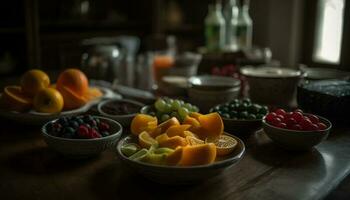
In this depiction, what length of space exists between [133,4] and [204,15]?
1.88 ft

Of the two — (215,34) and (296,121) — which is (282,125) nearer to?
(296,121)

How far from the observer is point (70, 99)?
112 cm

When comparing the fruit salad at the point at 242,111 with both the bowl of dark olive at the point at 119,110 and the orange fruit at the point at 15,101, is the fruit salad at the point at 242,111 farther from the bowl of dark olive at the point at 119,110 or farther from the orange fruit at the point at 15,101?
the orange fruit at the point at 15,101

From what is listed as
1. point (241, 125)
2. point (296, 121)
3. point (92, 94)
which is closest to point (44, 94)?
point (92, 94)

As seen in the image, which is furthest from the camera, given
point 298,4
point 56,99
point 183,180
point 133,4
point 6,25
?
point 133,4

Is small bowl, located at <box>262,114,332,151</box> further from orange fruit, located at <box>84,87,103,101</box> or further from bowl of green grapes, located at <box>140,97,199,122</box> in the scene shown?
orange fruit, located at <box>84,87,103,101</box>

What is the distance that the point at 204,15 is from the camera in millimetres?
3207

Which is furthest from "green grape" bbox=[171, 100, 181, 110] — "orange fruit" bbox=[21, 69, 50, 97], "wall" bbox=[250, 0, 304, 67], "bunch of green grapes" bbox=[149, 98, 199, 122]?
"wall" bbox=[250, 0, 304, 67]

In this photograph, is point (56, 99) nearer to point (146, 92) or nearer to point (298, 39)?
point (146, 92)

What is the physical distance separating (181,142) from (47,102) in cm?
43

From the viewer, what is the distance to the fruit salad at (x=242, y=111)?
1026 millimetres

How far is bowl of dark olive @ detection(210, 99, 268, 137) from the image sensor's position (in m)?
1.00

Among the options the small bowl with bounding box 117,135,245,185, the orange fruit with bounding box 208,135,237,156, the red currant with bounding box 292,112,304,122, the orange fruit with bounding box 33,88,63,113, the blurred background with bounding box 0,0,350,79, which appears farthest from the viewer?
the blurred background with bounding box 0,0,350,79

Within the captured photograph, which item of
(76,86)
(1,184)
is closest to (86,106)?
(76,86)
